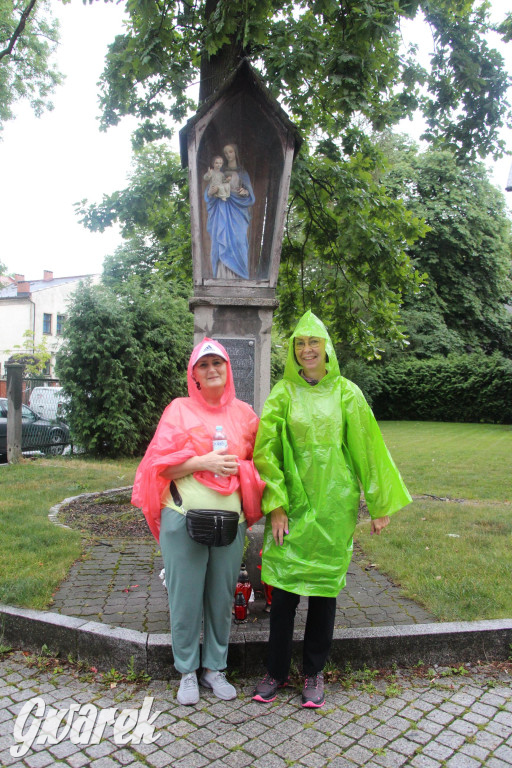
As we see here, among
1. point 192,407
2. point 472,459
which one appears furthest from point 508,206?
point 192,407

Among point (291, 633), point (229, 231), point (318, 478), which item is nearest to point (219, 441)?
point (318, 478)

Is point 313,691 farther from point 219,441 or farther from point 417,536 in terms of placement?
point 417,536

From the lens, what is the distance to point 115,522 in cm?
678

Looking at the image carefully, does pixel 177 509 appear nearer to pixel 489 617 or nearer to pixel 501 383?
pixel 489 617

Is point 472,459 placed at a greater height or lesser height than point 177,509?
lesser

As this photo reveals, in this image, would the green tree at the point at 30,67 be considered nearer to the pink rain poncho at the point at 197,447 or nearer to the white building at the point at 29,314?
the pink rain poncho at the point at 197,447

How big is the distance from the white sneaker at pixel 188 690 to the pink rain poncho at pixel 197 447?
784mm

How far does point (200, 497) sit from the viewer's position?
3102 mm

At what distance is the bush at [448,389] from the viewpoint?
74.2 ft

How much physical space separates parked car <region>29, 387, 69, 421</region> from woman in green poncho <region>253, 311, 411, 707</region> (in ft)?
33.5

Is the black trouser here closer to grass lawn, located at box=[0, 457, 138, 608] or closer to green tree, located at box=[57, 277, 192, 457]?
grass lawn, located at box=[0, 457, 138, 608]

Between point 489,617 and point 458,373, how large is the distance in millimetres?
20955

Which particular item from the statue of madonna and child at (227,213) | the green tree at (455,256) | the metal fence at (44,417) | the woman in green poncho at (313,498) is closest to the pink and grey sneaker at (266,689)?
the woman in green poncho at (313,498)

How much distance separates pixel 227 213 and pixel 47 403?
365 inches
